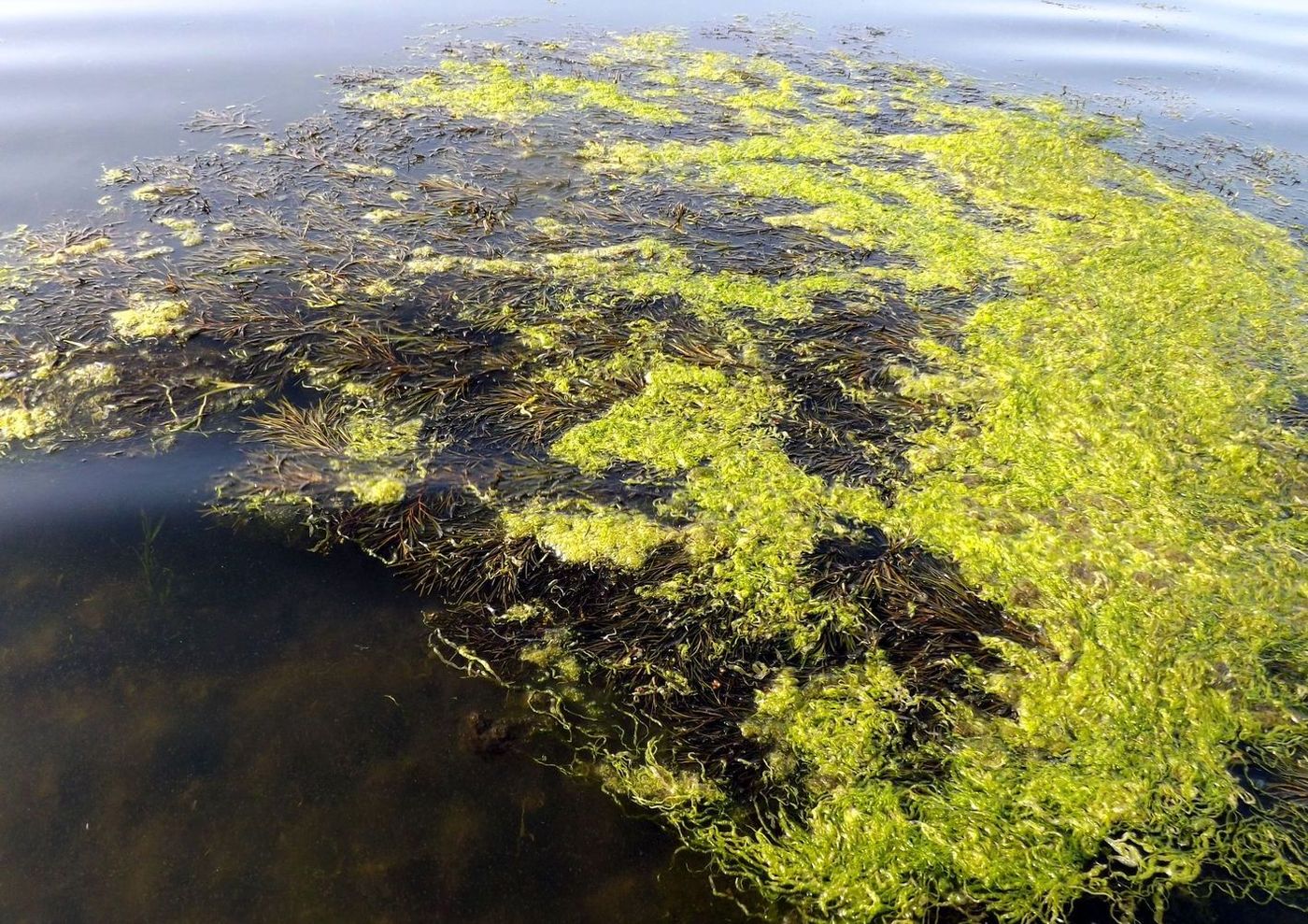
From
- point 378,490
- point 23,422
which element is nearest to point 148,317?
point 23,422

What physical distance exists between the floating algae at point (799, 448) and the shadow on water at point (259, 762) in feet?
0.60

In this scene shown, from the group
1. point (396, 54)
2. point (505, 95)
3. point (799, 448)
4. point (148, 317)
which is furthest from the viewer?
point (396, 54)

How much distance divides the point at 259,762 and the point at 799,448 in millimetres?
2390

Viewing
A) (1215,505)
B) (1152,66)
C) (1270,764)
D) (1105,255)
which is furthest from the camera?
(1152,66)

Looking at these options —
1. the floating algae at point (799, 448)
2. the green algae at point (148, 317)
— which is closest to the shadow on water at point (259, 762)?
the floating algae at point (799, 448)

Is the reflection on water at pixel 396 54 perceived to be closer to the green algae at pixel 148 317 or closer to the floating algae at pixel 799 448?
the floating algae at pixel 799 448

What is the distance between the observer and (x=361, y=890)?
6.34 feet

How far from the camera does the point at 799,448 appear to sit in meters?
3.32

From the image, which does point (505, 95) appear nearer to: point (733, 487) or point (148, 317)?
point (148, 317)

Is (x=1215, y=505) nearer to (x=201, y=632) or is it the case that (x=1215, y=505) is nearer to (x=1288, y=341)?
(x=1288, y=341)

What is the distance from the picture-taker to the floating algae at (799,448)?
86.4 inches

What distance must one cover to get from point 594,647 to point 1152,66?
32.4 ft

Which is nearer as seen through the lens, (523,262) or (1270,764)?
(1270,764)

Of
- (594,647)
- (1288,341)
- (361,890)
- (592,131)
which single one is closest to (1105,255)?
(1288,341)
